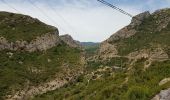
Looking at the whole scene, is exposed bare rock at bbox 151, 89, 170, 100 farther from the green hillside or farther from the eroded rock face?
the green hillside

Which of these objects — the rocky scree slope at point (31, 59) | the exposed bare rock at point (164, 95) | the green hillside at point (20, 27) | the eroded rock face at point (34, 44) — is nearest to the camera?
the exposed bare rock at point (164, 95)

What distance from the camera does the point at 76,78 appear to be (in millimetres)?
123312

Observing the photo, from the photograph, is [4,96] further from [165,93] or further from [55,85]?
[165,93]

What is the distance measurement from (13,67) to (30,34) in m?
22.1

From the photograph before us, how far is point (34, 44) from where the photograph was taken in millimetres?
146750

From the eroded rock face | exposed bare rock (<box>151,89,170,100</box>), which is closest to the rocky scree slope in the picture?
the eroded rock face

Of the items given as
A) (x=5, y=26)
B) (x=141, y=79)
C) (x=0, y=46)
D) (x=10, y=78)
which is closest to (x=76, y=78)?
(x=10, y=78)

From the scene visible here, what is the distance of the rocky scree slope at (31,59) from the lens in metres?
117

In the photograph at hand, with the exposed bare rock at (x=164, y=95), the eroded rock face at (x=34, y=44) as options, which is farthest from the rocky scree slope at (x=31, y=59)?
the exposed bare rock at (x=164, y=95)

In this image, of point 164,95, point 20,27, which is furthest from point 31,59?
point 164,95

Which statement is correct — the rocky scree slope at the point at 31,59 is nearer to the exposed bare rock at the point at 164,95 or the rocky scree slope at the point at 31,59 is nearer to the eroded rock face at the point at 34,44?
the eroded rock face at the point at 34,44

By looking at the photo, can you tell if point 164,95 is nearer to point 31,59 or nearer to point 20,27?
point 31,59

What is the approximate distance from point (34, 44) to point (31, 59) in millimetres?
8285

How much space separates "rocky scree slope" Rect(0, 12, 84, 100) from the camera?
4604 inches
